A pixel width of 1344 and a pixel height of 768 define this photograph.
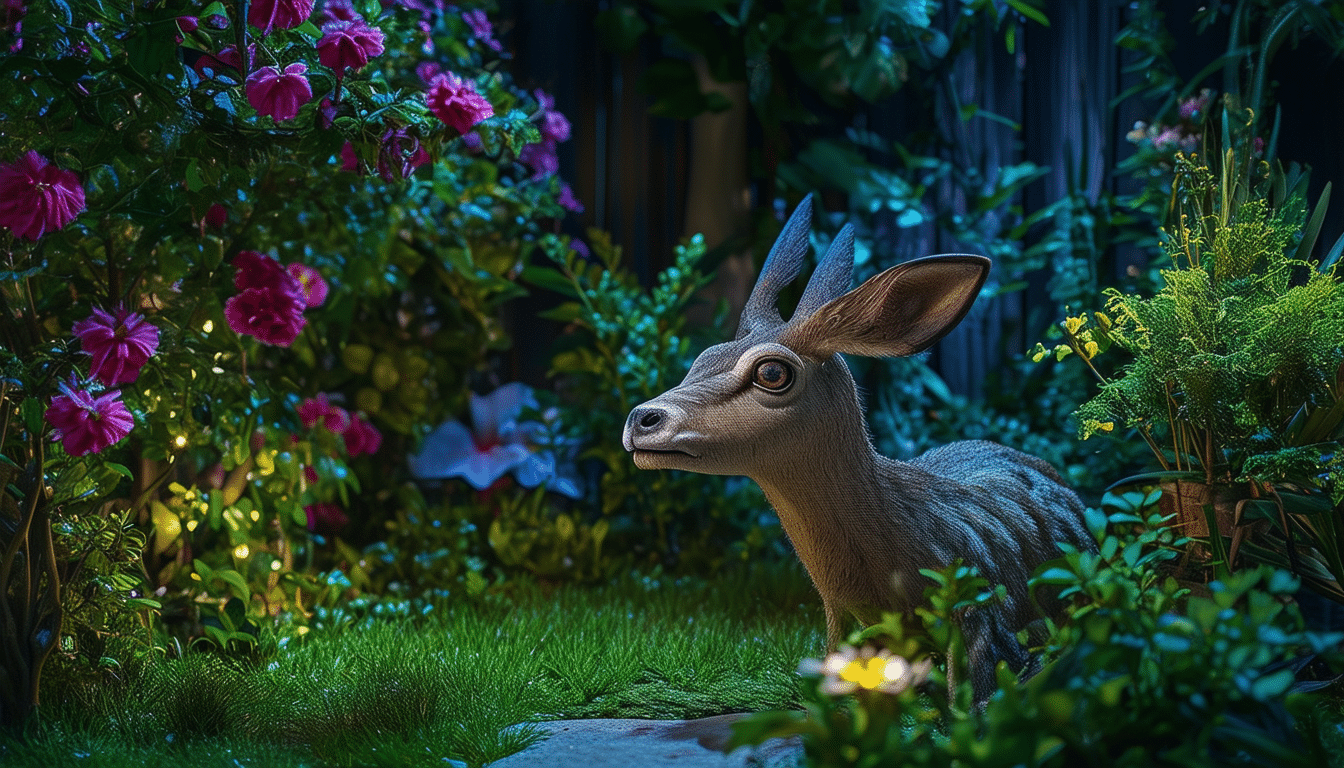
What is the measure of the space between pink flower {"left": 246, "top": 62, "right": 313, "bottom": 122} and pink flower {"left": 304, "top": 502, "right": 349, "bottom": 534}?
6.59 feet

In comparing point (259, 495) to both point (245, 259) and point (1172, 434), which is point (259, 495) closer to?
point (245, 259)

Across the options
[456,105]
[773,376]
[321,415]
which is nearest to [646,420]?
[773,376]

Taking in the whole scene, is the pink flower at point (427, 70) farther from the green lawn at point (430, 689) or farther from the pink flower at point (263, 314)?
the green lawn at point (430, 689)

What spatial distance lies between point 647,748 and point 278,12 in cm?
161

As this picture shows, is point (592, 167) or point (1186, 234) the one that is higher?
point (592, 167)

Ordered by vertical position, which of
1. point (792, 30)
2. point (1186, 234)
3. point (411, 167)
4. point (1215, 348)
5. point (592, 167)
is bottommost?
point (1215, 348)

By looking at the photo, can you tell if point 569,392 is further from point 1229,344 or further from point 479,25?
point 1229,344

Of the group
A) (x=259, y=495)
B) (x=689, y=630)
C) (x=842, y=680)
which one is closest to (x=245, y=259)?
(x=259, y=495)

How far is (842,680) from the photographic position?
1.68 metres

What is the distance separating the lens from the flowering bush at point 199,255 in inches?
90.1

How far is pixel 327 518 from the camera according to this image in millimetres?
4258

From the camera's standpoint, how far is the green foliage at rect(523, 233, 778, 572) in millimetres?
4191

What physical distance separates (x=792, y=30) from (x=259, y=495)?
263 centimetres

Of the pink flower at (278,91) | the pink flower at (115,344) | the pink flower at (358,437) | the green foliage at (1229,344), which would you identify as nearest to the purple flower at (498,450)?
the pink flower at (358,437)
